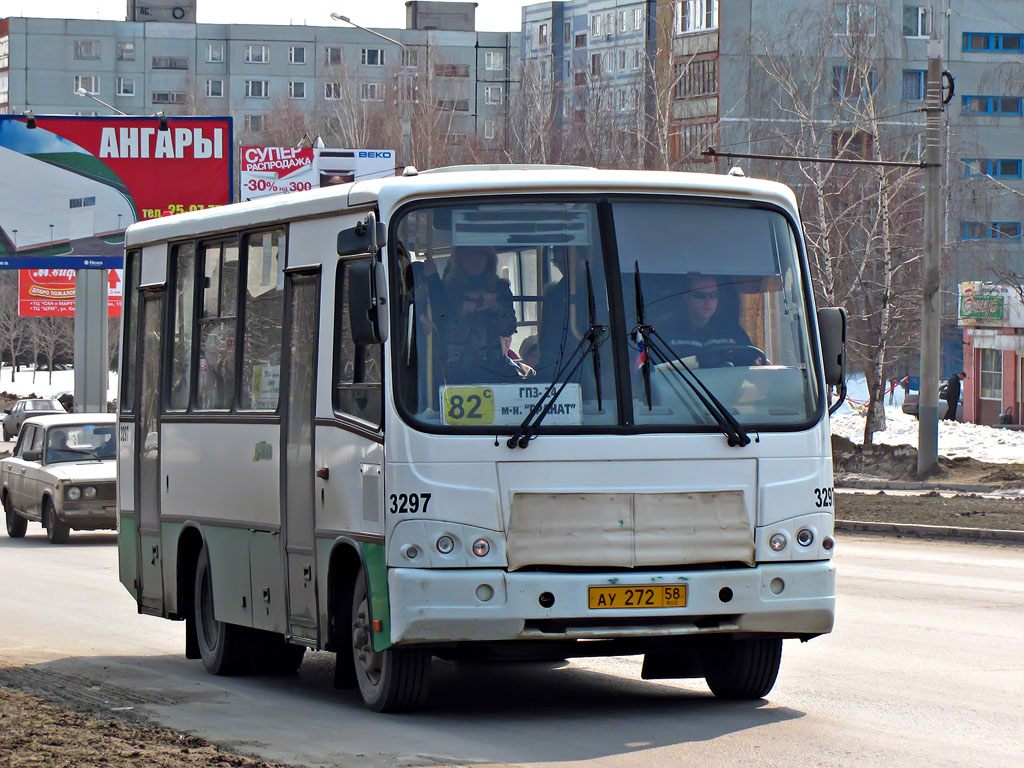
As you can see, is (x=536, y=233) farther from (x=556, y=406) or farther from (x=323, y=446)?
(x=323, y=446)

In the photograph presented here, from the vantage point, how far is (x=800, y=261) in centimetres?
959

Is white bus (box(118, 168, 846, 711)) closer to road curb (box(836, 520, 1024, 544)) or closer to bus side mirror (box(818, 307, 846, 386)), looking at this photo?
bus side mirror (box(818, 307, 846, 386))

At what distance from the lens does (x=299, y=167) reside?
166ft

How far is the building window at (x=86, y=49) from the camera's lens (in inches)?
4953

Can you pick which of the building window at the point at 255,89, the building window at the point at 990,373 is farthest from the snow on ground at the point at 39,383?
the building window at the point at 990,373

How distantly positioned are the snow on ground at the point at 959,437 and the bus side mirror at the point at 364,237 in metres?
28.9

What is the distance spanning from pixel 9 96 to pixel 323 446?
122 meters

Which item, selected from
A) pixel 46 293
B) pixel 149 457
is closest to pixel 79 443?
pixel 149 457

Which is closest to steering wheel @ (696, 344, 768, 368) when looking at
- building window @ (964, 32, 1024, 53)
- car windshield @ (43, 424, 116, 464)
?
car windshield @ (43, 424, 116, 464)

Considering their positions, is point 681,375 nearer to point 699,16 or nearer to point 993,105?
point 699,16

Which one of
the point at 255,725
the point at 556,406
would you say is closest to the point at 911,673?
the point at 556,406

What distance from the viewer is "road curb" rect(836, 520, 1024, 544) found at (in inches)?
862

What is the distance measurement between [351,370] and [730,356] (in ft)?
6.02

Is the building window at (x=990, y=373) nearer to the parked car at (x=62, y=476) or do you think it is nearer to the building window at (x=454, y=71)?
the parked car at (x=62, y=476)
